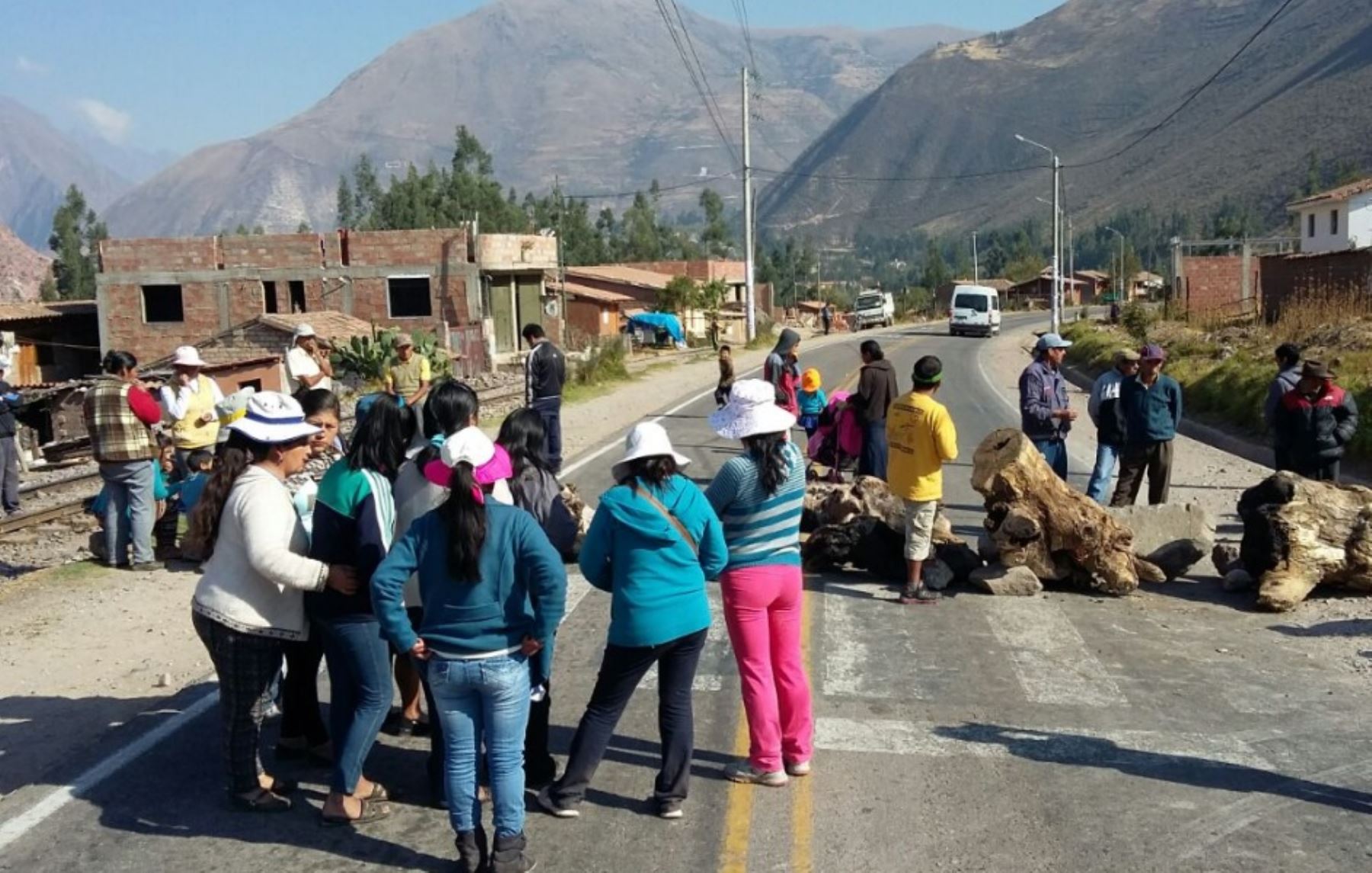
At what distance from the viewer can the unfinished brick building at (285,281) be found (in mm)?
44750

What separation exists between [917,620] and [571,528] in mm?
3538

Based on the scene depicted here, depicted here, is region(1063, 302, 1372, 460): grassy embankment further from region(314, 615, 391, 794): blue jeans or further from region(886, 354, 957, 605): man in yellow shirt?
region(314, 615, 391, 794): blue jeans

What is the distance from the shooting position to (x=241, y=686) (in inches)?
215

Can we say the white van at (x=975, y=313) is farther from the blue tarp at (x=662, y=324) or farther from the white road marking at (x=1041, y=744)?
the white road marking at (x=1041, y=744)

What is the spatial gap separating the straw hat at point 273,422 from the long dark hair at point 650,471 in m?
1.37

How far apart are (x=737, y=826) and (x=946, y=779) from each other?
1060 millimetres

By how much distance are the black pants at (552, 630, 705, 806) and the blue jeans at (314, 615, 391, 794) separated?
83cm

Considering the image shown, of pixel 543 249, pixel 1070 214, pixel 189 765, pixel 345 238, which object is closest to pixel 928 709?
pixel 189 765

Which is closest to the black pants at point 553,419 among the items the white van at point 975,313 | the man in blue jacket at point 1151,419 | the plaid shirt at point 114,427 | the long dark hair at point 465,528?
the plaid shirt at point 114,427

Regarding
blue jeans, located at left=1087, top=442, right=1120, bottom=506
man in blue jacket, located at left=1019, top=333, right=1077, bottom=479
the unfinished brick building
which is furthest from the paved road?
the unfinished brick building

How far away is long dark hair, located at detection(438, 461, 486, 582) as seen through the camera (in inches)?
186

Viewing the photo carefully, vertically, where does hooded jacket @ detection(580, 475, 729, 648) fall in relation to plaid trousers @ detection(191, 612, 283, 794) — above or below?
above

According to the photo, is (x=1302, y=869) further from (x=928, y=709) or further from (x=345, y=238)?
(x=345, y=238)

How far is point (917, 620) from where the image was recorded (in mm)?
8797
